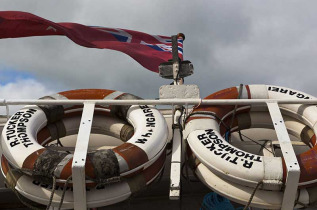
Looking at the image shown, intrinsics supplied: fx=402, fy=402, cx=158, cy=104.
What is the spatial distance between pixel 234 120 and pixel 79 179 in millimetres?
1646

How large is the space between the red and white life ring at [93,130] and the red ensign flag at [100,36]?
183cm

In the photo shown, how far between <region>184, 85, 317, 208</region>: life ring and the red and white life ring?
1.01ft

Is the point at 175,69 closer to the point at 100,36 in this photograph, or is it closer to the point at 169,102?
the point at 169,102

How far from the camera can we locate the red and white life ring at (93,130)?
2.71m

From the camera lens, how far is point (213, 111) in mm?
3379

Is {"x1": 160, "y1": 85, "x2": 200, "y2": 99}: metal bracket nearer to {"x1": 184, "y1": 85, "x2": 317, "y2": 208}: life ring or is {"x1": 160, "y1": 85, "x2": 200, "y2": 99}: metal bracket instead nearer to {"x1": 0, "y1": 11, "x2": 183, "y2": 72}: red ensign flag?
{"x1": 184, "y1": 85, "x2": 317, "y2": 208}: life ring

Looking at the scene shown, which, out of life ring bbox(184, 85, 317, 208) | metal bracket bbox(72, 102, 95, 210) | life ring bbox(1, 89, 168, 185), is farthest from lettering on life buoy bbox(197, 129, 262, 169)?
metal bracket bbox(72, 102, 95, 210)

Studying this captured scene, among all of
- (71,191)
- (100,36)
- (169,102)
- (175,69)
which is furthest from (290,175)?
(100,36)

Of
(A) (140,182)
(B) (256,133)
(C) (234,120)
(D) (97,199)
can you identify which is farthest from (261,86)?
(D) (97,199)

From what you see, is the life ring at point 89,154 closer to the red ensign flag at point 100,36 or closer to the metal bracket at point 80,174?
the metal bracket at point 80,174

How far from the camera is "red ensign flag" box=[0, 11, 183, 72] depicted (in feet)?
16.6

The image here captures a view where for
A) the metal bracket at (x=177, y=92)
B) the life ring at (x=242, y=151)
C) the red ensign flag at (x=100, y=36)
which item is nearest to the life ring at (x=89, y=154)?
the metal bracket at (x=177, y=92)

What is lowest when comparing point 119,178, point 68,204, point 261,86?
point 68,204

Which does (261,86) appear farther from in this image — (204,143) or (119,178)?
(119,178)
